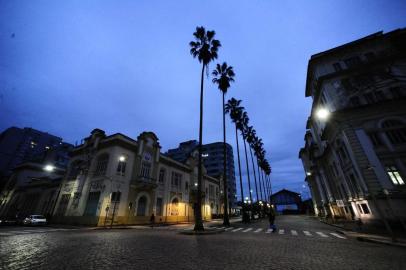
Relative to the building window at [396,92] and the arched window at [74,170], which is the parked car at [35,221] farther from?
the building window at [396,92]

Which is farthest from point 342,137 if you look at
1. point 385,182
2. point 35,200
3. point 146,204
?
point 35,200

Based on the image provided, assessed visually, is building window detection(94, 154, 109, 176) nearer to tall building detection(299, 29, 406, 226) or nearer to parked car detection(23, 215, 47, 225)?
parked car detection(23, 215, 47, 225)

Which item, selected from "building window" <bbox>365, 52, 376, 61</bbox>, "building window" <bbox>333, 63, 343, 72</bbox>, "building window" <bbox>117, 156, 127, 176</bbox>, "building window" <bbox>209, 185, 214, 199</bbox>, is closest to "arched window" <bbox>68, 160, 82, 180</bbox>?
"building window" <bbox>117, 156, 127, 176</bbox>

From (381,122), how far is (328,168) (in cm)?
Answer: 1789

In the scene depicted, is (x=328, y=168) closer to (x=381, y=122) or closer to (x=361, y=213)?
(x=361, y=213)

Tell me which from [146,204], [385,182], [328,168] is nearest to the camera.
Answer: [385,182]

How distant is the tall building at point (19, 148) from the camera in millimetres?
70438

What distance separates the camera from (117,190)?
27.3m

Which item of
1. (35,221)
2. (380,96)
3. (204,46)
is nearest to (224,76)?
(204,46)

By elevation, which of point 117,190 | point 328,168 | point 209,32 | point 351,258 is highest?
point 209,32

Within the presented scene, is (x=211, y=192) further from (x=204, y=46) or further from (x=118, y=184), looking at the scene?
(x=204, y=46)

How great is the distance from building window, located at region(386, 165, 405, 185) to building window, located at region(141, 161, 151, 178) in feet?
106

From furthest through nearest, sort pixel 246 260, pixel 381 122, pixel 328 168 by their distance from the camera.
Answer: pixel 328 168 → pixel 381 122 → pixel 246 260

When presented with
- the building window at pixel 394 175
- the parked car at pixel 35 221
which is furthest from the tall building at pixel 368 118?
the parked car at pixel 35 221
